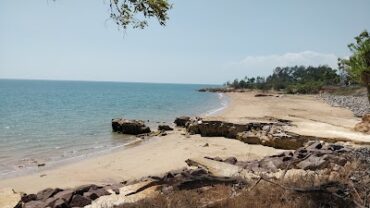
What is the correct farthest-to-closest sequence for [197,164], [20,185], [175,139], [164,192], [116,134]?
[116,134], [175,139], [20,185], [197,164], [164,192]

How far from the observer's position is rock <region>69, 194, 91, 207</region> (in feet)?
30.5

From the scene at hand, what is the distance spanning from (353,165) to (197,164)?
4961 millimetres

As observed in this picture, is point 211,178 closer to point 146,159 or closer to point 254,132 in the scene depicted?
point 146,159

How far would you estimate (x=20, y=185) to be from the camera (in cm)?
1466

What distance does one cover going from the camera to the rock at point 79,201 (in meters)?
9.30

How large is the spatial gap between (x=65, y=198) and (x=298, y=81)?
13237 cm

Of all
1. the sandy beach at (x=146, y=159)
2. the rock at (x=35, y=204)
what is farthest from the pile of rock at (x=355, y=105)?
the rock at (x=35, y=204)

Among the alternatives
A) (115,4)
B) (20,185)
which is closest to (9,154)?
(20,185)

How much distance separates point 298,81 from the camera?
13538 centimetres

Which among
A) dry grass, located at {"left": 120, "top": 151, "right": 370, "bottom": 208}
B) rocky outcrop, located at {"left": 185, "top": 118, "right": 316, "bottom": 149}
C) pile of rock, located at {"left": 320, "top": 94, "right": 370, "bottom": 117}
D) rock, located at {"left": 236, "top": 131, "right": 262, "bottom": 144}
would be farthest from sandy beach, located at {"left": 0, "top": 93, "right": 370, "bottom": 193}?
pile of rock, located at {"left": 320, "top": 94, "right": 370, "bottom": 117}

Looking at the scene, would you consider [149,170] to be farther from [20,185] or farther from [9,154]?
[9,154]

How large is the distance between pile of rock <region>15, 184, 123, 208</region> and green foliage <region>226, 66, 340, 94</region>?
10027 cm

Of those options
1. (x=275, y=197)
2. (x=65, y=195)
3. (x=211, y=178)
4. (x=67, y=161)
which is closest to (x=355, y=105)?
(x=67, y=161)

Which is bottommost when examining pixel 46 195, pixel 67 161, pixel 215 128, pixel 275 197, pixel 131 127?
pixel 67 161
